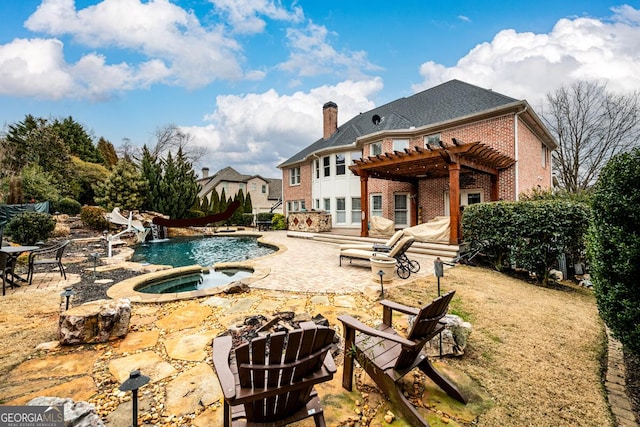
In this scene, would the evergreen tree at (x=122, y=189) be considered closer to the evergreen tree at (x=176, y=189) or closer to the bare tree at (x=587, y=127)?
the evergreen tree at (x=176, y=189)

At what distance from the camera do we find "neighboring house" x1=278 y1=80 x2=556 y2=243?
34.4 feet

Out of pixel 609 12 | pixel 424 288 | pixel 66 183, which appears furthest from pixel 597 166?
pixel 66 183

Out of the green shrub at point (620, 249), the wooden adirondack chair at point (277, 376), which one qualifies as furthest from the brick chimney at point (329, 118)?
the wooden adirondack chair at point (277, 376)

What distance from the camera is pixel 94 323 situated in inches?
133

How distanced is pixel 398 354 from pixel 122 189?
71.2 feet

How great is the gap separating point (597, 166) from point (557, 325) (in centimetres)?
2246

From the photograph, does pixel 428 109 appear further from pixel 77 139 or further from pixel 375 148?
pixel 77 139

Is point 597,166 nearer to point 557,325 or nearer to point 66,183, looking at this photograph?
point 557,325

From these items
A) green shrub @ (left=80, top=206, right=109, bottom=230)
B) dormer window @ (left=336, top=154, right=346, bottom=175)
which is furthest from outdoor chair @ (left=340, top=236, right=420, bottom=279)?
green shrub @ (left=80, top=206, right=109, bottom=230)

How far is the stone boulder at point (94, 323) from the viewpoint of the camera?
3258 mm

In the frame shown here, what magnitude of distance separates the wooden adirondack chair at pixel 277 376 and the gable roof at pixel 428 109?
42.2 ft

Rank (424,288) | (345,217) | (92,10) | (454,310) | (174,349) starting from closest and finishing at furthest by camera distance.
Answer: (174,349), (454,310), (424,288), (92,10), (345,217)

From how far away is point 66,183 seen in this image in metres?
19.9

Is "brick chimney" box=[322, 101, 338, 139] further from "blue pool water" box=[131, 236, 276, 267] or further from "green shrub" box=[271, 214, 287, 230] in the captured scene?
"blue pool water" box=[131, 236, 276, 267]
